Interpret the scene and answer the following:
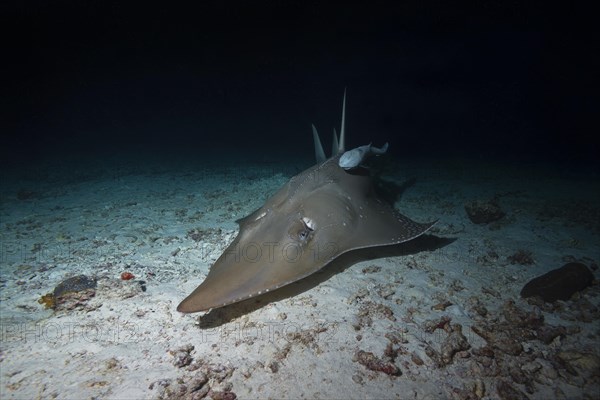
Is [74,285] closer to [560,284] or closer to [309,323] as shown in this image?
[309,323]

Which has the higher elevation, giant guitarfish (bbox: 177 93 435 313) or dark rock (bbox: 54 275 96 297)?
giant guitarfish (bbox: 177 93 435 313)

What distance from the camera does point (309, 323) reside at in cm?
301

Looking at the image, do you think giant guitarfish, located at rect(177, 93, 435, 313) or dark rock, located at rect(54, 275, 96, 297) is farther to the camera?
dark rock, located at rect(54, 275, 96, 297)

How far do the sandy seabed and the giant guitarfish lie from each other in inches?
21.3

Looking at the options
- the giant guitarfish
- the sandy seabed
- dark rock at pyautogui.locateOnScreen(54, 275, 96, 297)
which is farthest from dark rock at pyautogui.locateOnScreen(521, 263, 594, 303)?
dark rock at pyautogui.locateOnScreen(54, 275, 96, 297)

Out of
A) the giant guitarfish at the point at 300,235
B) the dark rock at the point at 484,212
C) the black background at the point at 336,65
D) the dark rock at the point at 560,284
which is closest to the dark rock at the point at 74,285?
the giant guitarfish at the point at 300,235

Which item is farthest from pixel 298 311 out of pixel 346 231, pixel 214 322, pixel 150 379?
pixel 150 379

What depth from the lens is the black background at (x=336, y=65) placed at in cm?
2747

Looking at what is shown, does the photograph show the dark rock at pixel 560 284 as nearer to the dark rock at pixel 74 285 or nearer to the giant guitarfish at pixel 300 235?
the giant guitarfish at pixel 300 235

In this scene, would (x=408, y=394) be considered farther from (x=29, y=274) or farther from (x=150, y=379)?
(x=29, y=274)

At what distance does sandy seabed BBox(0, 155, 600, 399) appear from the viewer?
7.50 ft

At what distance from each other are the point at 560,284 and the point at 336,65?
180 feet

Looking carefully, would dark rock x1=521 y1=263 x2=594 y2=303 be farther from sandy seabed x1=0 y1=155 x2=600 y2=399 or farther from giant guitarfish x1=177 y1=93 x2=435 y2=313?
giant guitarfish x1=177 y1=93 x2=435 y2=313

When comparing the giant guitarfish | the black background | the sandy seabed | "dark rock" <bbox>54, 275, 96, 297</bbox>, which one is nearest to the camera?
the sandy seabed
